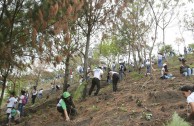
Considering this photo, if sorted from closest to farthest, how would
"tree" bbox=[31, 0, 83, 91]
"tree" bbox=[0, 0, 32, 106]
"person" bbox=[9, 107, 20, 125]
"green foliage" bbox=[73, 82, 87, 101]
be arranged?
"tree" bbox=[31, 0, 83, 91]
"tree" bbox=[0, 0, 32, 106]
"person" bbox=[9, 107, 20, 125]
"green foliage" bbox=[73, 82, 87, 101]

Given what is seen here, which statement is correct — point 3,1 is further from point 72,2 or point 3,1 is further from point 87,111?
point 87,111

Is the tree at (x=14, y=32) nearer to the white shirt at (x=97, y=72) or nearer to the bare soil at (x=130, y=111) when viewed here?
the bare soil at (x=130, y=111)

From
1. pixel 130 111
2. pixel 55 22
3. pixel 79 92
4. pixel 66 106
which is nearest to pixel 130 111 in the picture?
pixel 130 111

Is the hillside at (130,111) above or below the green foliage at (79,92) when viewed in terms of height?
below

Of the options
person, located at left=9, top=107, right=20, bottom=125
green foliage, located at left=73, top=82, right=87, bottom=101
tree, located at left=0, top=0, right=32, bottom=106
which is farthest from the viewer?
green foliage, located at left=73, top=82, right=87, bottom=101

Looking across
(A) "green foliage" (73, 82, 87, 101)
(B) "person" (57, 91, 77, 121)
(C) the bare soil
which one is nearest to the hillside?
(C) the bare soil

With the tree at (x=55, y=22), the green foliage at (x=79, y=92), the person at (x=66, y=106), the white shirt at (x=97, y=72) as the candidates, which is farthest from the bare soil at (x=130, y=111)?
the tree at (x=55, y=22)

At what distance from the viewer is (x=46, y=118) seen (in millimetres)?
12484

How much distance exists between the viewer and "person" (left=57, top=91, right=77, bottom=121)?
1012 cm

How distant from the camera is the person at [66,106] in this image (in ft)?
33.2

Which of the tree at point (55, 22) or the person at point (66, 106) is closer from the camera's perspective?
the tree at point (55, 22)

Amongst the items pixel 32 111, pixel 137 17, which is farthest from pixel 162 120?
pixel 137 17

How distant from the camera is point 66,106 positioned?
10.6 meters

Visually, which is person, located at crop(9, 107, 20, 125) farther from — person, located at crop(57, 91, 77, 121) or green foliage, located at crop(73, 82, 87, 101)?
person, located at crop(57, 91, 77, 121)
